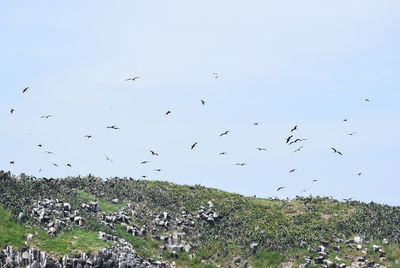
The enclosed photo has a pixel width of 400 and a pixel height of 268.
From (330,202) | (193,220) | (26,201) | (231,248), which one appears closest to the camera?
(26,201)

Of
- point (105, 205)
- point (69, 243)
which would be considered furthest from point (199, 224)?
point (69, 243)

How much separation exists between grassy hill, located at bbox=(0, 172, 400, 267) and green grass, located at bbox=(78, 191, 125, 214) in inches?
4.6

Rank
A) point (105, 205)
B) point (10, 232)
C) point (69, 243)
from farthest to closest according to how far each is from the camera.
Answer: point (105, 205), point (10, 232), point (69, 243)

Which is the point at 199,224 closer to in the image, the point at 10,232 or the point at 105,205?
the point at 105,205

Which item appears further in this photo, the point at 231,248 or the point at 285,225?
the point at 285,225

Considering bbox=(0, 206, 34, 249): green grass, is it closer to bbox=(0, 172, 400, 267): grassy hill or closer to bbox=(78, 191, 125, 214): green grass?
bbox=(0, 172, 400, 267): grassy hill

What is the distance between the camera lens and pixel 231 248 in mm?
54031

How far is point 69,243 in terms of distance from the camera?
44.7m

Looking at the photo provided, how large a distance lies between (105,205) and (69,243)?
12035 mm

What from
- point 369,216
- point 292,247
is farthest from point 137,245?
point 369,216

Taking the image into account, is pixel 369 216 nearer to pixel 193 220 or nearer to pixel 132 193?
→ pixel 193 220

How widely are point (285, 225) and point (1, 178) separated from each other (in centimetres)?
3287

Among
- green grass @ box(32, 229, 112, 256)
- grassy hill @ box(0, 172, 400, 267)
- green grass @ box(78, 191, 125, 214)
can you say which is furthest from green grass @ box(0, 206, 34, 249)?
green grass @ box(78, 191, 125, 214)

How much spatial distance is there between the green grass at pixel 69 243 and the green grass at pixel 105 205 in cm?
816
